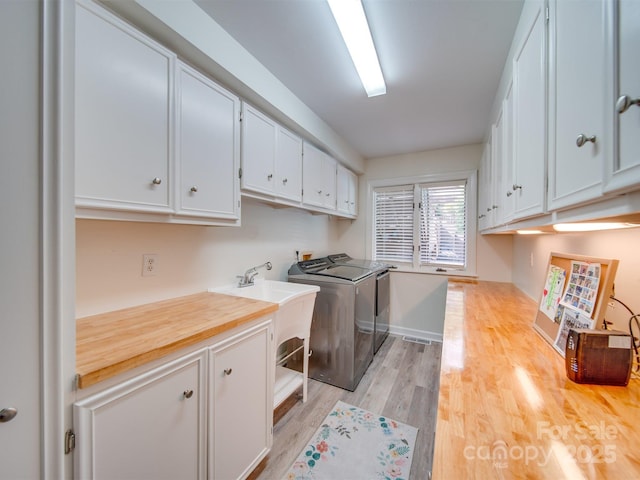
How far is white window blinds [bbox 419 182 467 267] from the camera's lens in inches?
128

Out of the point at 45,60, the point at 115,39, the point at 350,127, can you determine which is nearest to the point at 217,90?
the point at 115,39

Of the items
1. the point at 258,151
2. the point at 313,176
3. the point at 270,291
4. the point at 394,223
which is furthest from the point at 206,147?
the point at 394,223

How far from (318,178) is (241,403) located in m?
1.98

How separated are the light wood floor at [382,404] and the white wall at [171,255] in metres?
1.11

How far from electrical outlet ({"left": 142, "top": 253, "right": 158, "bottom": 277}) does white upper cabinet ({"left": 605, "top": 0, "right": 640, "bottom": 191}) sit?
6.00 ft

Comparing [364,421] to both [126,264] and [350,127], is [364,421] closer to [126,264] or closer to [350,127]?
[126,264]

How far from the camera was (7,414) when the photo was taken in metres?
0.56

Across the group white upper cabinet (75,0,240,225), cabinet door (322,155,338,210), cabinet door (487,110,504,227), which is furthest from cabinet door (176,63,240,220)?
cabinet door (487,110,504,227)

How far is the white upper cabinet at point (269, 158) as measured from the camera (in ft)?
5.63

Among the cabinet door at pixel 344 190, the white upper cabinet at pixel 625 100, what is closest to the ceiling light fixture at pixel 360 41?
the white upper cabinet at pixel 625 100

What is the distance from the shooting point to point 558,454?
1.90 feet

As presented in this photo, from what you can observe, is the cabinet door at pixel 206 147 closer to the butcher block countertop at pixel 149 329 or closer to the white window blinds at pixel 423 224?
the butcher block countertop at pixel 149 329

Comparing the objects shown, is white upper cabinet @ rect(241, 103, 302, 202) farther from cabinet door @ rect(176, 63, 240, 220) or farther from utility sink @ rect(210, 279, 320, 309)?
utility sink @ rect(210, 279, 320, 309)

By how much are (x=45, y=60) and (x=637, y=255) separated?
6.35 ft
